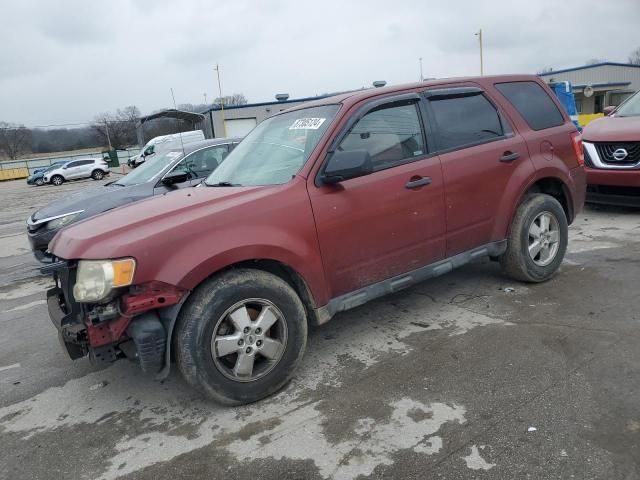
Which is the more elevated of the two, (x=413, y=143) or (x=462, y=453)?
(x=413, y=143)

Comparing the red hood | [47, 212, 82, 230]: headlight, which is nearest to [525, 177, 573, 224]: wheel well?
the red hood

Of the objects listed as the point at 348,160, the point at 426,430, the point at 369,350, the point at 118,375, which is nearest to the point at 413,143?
the point at 348,160

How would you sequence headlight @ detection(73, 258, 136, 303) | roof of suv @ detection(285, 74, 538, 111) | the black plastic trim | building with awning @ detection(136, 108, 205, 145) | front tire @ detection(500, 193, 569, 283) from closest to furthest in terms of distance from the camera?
headlight @ detection(73, 258, 136, 303)
the black plastic trim
roof of suv @ detection(285, 74, 538, 111)
front tire @ detection(500, 193, 569, 283)
building with awning @ detection(136, 108, 205, 145)

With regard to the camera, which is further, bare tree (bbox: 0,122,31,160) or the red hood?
bare tree (bbox: 0,122,31,160)

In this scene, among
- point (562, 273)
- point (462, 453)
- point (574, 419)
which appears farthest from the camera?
point (562, 273)

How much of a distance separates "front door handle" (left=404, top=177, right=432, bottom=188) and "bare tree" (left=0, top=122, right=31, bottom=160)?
276 ft

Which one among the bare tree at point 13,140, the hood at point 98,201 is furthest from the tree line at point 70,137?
the hood at point 98,201

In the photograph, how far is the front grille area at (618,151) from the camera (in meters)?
6.74

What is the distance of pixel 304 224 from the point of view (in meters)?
3.21

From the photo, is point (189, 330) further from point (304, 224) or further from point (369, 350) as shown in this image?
point (369, 350)

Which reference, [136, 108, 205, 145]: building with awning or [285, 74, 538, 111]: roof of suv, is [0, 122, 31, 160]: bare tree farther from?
[285, 74, 538, 111]: roof of suv

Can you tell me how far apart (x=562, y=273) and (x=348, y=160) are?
301cm

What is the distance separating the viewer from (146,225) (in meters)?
2.93

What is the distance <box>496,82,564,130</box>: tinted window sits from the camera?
14.9 feet
